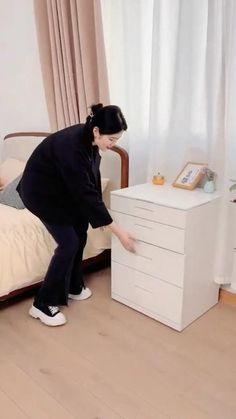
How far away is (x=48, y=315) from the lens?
2045 mm

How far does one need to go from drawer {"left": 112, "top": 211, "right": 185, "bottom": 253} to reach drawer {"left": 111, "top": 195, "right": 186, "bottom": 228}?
24 mm

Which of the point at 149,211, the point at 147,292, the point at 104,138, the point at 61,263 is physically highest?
the point at 104,138

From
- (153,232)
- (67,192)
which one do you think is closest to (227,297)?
(153,232)

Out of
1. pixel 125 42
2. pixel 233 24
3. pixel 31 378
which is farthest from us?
pixel 125 42

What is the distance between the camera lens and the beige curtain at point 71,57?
8.14 ft

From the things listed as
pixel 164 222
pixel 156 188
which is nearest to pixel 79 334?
pixel 164 222

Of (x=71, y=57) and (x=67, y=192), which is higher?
(x=71, y=57)

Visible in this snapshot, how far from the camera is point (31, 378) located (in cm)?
163

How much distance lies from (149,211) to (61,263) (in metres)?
0.56

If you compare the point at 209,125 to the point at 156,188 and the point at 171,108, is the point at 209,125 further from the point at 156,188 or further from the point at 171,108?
the point at 156,188

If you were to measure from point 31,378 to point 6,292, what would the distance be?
56 cm

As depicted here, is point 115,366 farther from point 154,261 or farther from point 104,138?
point 104,138

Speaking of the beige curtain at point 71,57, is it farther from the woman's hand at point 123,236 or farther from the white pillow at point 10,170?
the woman's hand at point 123,236

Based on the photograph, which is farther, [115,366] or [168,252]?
[168,252]
